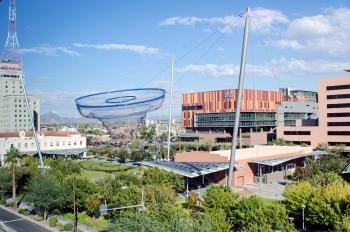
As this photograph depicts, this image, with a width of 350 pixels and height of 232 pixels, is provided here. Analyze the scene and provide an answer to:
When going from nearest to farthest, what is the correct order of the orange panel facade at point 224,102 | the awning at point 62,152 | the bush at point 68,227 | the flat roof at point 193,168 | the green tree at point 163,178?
the bush at point 68,227
the green tree at point 163,178
the flat roof at point 193,168
the awning at point 62,152
the orange panel facade at point 224,102

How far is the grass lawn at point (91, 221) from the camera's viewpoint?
38906 mm

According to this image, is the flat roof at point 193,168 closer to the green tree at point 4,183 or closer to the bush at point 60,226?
the bush at point 60,226

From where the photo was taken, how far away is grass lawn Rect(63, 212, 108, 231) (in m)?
38.9

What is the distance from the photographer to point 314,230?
1339 inches

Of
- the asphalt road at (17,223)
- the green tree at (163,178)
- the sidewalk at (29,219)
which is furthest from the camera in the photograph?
the green tree at (163,178)

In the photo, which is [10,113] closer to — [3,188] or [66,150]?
[66,150]

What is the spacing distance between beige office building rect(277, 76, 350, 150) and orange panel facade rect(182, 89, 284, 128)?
855 inches

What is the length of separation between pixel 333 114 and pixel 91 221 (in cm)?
7311

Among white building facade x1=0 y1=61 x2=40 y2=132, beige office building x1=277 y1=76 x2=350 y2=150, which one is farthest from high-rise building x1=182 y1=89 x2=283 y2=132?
white building facade x1=0 y1=61 x2=40 y2=132

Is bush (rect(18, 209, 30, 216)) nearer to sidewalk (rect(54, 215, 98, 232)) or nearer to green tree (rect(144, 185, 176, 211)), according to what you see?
sidewalk (rect(54, 215, 98, 232))

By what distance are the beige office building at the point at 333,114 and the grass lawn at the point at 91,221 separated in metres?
68.5

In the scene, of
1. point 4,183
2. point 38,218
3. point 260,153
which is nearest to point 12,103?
point 4,183

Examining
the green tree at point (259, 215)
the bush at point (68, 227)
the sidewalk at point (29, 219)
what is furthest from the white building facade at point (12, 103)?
the green tree at point (259, 215)

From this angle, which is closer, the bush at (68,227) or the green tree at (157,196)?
the green tree at (157,196)
